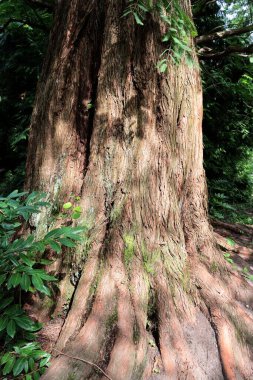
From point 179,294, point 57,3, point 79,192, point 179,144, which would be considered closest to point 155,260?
point 179,294

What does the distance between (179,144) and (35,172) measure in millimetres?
1329

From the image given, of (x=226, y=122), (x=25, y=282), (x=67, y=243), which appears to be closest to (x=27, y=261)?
(x=25, y=282)

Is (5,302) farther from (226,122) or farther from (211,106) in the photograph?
(226,122)

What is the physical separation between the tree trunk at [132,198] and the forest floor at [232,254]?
149 millimetres

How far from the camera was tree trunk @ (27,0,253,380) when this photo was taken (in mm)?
2184

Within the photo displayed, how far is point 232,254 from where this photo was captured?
3.79 meters

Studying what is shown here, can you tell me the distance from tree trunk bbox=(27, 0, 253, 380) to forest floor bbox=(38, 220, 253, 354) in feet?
0.49

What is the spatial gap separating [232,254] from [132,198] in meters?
1.95

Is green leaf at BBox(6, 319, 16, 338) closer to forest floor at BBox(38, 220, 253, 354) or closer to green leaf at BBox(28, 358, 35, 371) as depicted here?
green leaf at BBox(28, 358, 35, 371)

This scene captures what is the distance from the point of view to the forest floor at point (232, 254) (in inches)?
88.3

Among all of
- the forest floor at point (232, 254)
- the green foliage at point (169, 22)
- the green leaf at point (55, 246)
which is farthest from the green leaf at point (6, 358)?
the green foliage at point (169, 22)

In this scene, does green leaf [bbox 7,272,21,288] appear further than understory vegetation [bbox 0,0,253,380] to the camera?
No

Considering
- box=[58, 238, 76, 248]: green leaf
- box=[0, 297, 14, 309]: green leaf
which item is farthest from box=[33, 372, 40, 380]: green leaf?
box=[58, 238, 76, 248]: green leaf

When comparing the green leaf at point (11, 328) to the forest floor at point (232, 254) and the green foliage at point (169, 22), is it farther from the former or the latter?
the green foliage at point (169, 22)
